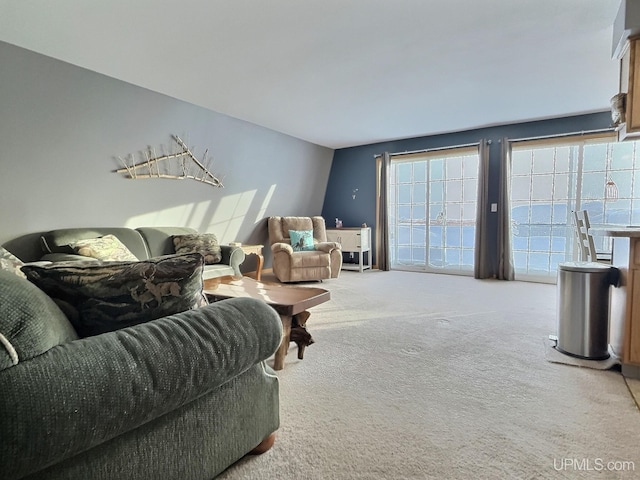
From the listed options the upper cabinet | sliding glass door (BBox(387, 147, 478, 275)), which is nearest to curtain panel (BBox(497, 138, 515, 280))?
sliding glass door (BBox(387, 147, 478, 275))

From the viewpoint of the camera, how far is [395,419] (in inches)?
66.4

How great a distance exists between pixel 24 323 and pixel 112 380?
0.76ft

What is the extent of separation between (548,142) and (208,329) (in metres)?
5.56

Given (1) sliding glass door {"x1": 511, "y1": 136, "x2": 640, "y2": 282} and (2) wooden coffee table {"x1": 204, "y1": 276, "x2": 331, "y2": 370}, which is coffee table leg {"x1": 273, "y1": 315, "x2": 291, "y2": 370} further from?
(1) sliding glass door {"x1": 511, "y1": 136, "x2": 640, "y2": 282}

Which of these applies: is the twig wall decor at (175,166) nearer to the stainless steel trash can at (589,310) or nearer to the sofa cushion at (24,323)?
the sofa cushion at (24,323)

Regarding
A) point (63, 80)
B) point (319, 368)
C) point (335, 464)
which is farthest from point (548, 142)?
point (63, 80)

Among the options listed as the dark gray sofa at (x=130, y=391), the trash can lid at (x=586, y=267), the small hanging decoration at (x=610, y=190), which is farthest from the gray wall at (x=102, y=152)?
the small hanging decoration at (x=610, y=190)

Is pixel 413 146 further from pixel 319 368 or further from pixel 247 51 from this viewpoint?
pixel 319 368

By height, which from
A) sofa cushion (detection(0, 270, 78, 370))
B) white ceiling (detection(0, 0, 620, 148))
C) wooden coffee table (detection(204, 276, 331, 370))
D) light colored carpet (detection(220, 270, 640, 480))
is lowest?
light colored carpet (detection(220, 270, 640, 480))

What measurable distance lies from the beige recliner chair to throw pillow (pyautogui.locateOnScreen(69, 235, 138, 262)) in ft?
6.86

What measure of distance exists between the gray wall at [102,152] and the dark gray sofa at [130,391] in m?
2.88

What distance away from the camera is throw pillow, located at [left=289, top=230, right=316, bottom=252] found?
5.57 m

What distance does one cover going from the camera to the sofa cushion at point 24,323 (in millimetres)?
769

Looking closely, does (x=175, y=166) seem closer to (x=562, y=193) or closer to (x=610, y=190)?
(x=562, y=193)
